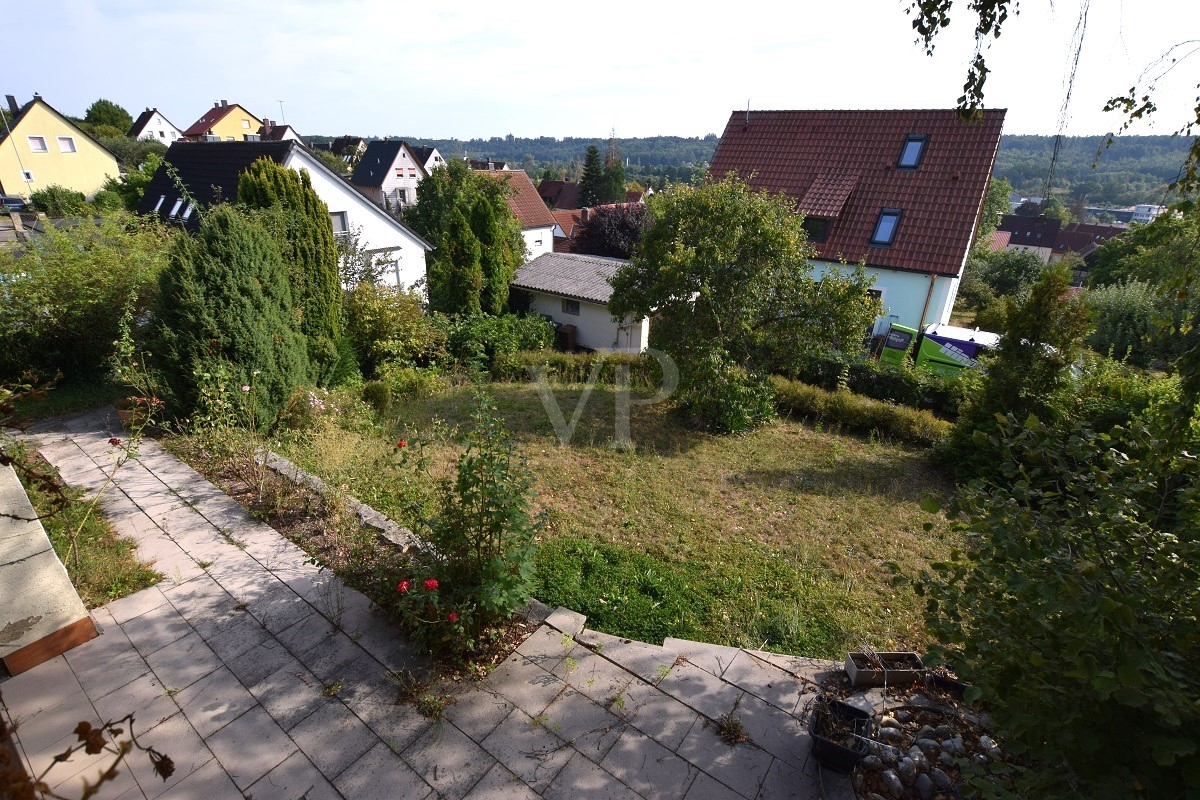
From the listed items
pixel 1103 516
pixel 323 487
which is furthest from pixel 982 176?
pixel 323 487

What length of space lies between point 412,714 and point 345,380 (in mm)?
7969

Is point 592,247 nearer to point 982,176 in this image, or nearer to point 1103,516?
point 982,176

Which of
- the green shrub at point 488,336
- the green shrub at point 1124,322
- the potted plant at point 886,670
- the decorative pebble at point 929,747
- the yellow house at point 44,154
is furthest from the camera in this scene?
the yellow house at point 44,154

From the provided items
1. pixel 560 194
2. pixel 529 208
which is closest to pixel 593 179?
pixel 560 194

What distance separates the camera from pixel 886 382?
1130 cm

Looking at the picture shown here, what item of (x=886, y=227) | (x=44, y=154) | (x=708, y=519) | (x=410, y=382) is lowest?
(x=410, y=382)

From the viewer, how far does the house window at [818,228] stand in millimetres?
16812

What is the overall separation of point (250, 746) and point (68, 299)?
27.7ft

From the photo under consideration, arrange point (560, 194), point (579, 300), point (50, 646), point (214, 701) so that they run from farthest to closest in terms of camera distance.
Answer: point (560, 194) → point (579, 300) → point (50, 646) → point (214, 701)

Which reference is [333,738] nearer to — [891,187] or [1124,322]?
[891,187]

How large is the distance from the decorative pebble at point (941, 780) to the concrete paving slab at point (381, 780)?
8.54 ft

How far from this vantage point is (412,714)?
3.28m

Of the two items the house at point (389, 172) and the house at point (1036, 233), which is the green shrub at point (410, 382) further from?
the house at point (1036, 233)

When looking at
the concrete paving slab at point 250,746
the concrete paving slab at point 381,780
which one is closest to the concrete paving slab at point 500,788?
the concrete paving slab at point 381,780
